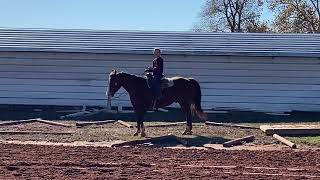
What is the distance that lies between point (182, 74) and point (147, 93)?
27.8 ft

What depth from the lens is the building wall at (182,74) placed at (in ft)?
89.8

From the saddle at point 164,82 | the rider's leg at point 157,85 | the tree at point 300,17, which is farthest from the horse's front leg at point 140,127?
the tree at point 300,17

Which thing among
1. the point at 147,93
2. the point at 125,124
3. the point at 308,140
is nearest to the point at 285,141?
the point at 308,140

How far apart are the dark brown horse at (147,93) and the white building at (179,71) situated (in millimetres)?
7282

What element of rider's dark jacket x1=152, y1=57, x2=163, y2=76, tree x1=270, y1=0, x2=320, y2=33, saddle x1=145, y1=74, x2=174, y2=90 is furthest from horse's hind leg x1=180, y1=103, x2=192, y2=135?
tree x1=270, y1=0, x2=320, y2=33

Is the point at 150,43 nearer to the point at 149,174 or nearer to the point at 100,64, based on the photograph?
the point at 100,64

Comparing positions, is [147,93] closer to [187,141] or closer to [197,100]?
[197,100]

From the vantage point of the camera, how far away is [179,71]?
27.5m

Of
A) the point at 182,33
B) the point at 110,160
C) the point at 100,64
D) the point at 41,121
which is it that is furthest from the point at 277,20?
the point at 110,160

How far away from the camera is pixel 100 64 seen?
27.7m

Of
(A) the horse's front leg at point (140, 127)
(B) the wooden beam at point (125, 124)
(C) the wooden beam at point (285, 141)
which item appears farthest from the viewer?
(B) the wooden beam at point (125, 124)

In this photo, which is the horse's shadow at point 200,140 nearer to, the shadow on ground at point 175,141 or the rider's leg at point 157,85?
the shadow on ground at point 175,141

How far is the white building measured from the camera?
27.4 m

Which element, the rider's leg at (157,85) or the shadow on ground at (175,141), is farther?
the rider's leg at (157,85)
